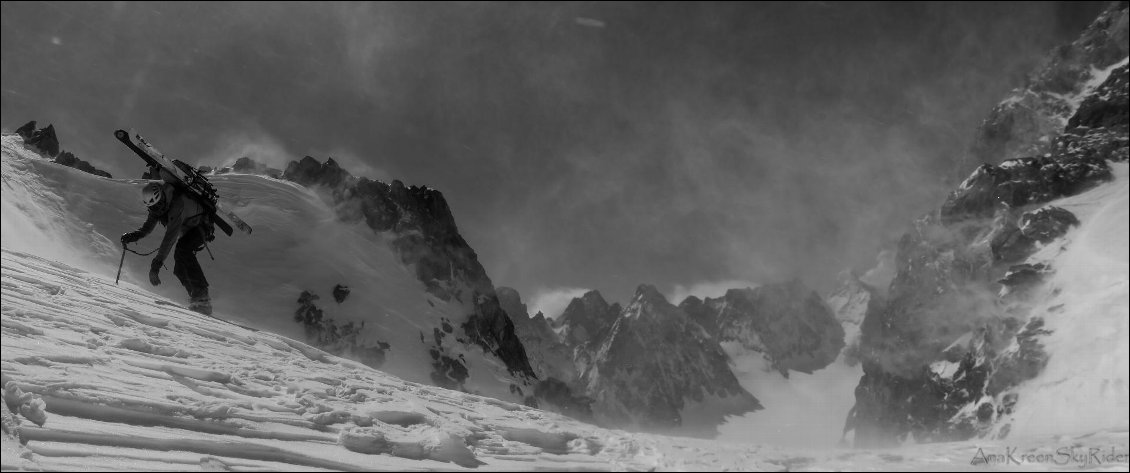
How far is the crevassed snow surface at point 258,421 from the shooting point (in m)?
6.48

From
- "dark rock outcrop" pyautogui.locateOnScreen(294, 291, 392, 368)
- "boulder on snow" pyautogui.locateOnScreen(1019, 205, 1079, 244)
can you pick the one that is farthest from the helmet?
"boulder on snow" pyautogui.locateOnScreen(1019, 205, 1079, 244)

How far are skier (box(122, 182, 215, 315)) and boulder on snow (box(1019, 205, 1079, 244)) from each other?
165486 millimetres

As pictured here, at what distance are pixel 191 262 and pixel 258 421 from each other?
1037cm

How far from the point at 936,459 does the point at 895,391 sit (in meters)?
205

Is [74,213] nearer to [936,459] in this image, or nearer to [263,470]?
[263,470]

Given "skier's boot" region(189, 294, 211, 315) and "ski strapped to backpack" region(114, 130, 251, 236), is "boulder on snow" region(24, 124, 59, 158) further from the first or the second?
"ski strapped to backpack" region(114, 130, 251, 236)

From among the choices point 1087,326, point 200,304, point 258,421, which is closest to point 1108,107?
point 1087,326

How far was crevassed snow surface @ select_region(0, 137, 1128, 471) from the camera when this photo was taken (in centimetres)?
648

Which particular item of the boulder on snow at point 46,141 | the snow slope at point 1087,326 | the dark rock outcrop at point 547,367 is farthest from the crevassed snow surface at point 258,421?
the snow slope at point 1087,326

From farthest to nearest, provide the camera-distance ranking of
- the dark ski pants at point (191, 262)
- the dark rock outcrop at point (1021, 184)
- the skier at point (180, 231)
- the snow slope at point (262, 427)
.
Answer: the dark rock outcrop at point (1021, 184) → the dark ski pants at point (191, 262) → the skier at point (180, 231) → the snow slope at point (262, 427)

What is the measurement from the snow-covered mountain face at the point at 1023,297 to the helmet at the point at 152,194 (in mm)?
95710

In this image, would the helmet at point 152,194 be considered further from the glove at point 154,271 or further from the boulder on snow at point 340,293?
the boulder on snow at point 340,293

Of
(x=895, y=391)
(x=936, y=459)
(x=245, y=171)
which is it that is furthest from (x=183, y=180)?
(x=895, y=391)

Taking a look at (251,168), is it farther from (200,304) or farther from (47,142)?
(200,304)
